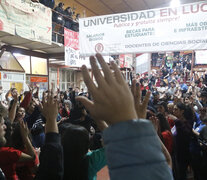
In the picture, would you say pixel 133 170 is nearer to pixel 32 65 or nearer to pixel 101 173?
pixel 101 173

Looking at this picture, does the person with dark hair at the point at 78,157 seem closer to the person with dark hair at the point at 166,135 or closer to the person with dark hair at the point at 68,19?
the person with dark hair at the point at 166,135

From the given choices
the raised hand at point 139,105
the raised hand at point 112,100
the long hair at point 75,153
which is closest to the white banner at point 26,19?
the long hair at point 75,153

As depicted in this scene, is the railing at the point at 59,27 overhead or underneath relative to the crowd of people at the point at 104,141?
overhead

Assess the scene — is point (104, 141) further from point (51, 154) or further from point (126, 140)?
point (51, 154)

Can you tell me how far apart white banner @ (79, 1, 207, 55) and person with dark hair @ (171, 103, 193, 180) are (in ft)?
5.21

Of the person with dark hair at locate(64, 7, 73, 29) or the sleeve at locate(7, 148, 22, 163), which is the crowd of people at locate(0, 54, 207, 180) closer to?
the sleeve at locate(7, 148, 22, 163)

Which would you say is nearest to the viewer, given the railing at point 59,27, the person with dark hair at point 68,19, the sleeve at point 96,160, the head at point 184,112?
the sleeve at point 96,160

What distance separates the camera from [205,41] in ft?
14.2

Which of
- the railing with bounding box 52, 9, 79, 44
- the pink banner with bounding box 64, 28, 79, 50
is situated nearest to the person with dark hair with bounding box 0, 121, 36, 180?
the pink banner with bounding box 64, 28, 79, 50

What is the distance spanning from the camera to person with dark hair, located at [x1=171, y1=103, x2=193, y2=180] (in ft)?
11.0

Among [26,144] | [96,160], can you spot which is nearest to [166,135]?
[96,160]

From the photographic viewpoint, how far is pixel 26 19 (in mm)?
7141

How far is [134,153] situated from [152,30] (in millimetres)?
4507

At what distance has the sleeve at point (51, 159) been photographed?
1170 millimetres
